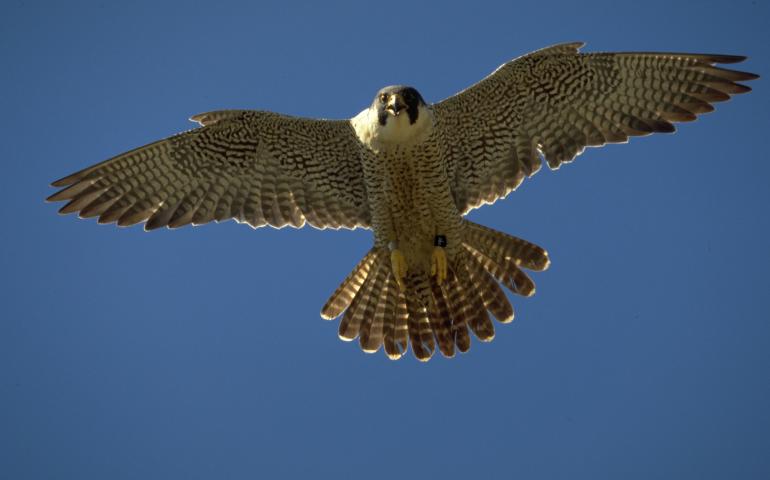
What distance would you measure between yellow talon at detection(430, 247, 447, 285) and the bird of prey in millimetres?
19

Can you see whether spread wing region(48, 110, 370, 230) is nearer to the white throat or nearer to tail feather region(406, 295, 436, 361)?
the white throat

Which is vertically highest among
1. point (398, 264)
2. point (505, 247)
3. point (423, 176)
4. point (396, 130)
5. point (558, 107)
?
point (558, 107)

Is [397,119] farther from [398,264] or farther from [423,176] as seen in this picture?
[398,264]

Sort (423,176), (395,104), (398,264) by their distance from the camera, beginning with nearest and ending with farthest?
(395,104)
(423,176)
(398,264)

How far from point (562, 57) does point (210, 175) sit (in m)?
3.26

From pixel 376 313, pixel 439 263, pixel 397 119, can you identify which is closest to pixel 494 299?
pixel 439 263

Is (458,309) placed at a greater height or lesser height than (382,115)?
lesser

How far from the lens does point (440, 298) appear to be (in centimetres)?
944

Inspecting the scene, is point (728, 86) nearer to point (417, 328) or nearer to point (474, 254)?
point (474, 254)

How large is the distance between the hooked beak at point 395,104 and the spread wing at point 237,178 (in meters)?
0.78

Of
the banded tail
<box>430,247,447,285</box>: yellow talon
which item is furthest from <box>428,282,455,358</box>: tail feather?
<box>430,247,447,285</box>: yellow talon

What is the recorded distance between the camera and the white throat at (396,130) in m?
8.63

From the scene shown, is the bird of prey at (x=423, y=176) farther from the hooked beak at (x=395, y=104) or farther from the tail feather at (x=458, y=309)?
the hooked beak at (x=395, y=104)

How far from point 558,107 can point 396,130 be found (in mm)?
1603
